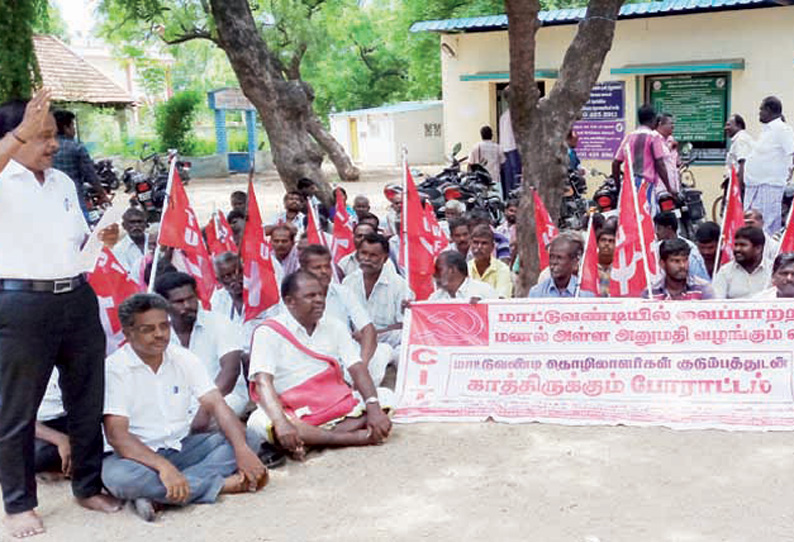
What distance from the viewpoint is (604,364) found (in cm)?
507

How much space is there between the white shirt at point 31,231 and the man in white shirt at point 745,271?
3.96 metres

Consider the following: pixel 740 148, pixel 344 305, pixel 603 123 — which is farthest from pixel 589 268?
pixel 603 123

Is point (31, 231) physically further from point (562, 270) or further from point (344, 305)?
point (562, 270)

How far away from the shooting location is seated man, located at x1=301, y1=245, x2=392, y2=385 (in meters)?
5.52

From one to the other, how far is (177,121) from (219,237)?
22.4 metres

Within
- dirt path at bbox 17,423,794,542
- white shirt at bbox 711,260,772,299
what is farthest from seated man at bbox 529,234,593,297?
dirt path at bbox 17,423,794,542

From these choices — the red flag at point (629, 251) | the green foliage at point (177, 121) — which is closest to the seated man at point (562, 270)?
the red flag at point (629, 251)

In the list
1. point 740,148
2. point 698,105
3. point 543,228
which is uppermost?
point 698,105

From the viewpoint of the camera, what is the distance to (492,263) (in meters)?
6.64

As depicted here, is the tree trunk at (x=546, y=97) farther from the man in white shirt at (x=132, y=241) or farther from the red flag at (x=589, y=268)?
the man in white shirt at (x=132, y=241)

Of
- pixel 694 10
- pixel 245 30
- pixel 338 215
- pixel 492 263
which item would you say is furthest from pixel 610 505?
pixel 694 10

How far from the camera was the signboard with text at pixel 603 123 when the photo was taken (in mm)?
14031

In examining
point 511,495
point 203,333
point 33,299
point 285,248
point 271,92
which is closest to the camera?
point 33,299

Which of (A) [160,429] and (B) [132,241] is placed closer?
(A) [160,429]
